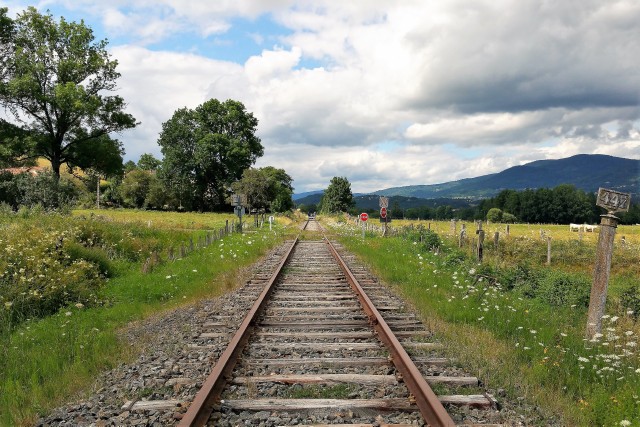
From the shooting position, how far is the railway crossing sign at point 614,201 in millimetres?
5927

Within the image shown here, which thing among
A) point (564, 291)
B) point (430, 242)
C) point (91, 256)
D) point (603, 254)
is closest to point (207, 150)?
point (430, 242)

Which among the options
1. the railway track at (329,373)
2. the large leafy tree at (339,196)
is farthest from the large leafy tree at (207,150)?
the railway track at (329,373)

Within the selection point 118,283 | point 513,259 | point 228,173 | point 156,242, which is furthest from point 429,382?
point 228,173

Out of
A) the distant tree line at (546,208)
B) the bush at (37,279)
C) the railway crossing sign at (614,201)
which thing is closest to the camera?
the railway crossing sign at (614,201)

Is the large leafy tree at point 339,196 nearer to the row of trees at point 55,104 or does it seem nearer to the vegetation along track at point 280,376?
the row of trees at point 55,104

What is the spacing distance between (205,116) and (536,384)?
6832 centimetres

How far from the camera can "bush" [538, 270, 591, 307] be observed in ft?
30.5

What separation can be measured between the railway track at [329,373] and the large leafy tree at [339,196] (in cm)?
9172

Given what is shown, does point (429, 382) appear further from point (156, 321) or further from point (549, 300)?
point (549, 300)

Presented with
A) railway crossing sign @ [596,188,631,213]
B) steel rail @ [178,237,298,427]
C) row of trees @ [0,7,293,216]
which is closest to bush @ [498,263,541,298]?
railway crossing sign @ [596,188,631,213]

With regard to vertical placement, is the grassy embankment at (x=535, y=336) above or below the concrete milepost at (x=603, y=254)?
below

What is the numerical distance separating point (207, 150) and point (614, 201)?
202ft

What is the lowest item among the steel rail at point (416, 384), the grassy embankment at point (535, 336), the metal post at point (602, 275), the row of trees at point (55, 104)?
the grassy embankment at point (535, 336)

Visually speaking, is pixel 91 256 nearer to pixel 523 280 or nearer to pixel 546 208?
pixel 523 280
